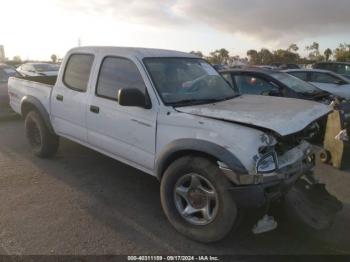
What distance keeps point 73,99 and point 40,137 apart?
4.63 ft

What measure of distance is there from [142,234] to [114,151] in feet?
3.92

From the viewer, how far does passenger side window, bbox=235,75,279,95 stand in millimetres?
7445

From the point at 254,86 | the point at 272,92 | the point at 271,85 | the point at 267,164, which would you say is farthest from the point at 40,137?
the point at 271,85

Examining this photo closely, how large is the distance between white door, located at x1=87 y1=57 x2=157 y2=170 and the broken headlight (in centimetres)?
124

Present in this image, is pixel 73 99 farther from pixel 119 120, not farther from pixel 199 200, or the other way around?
pixel 199 200

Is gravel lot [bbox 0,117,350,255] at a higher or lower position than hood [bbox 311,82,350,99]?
lower

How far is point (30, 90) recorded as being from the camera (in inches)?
236

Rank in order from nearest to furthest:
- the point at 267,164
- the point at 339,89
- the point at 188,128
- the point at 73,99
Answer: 1. the point at 267,164
2. the point at 188,128
3. the point at 73,99
4. the point at 339,89

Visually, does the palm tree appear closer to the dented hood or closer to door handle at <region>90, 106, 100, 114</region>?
the dented hood

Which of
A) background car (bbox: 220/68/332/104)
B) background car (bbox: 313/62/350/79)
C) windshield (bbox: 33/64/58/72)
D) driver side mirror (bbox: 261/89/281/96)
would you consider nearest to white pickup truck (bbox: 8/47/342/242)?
driver side mirror (bbox: 261/89/281/96)

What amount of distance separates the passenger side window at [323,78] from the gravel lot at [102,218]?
610 centimetres

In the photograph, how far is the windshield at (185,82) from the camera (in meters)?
4.03

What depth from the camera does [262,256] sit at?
3.37 metres

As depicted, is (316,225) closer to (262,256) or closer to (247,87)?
(262,256)
